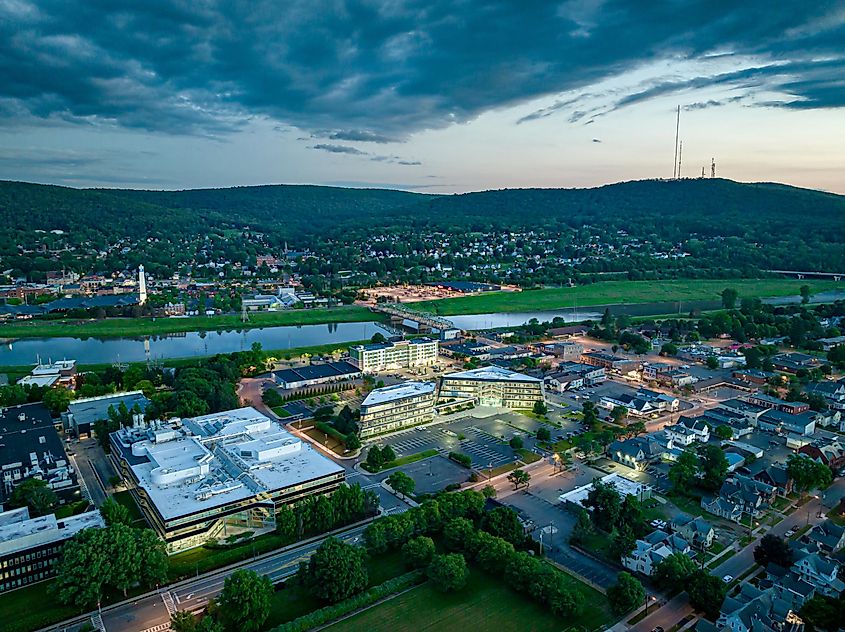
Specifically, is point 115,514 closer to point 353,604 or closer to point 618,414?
point 353,604

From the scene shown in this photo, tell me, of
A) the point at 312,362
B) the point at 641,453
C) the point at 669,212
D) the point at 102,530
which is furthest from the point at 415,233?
the point at 102,530

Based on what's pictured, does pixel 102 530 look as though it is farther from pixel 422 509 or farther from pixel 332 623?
pixel 422 509

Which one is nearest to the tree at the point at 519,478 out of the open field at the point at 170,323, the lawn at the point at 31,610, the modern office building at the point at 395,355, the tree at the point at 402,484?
the tree at the point at 402,484

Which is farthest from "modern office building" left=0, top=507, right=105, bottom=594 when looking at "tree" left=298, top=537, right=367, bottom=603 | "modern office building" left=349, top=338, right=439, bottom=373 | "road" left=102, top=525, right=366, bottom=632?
"modern office building" left=349, top=338, right=439, bottom=373

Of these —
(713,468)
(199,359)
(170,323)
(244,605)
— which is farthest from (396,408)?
(170,323)

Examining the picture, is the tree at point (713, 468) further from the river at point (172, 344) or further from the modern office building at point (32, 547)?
the river at point (172, 344)

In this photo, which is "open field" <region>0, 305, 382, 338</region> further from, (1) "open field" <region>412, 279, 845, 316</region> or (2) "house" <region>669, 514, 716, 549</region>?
(2) "house" <region>669, 514, 716, 549</region>
